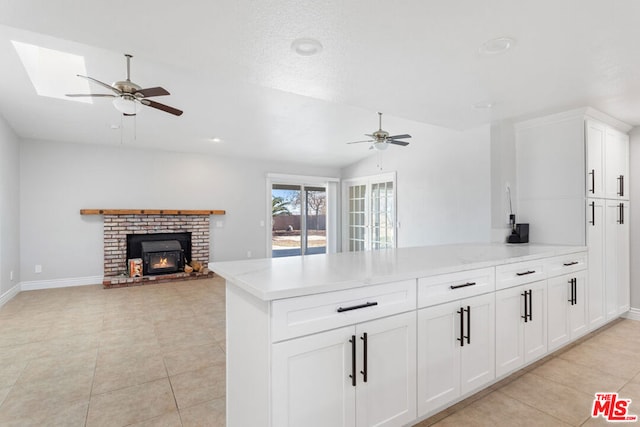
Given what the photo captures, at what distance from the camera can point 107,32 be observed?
1.85m

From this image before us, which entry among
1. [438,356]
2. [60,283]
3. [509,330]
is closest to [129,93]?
[438,356]

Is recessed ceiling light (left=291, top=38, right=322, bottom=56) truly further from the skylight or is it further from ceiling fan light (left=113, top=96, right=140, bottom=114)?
the skylight

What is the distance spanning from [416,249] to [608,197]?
240 centimetres

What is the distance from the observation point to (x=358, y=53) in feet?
6.94

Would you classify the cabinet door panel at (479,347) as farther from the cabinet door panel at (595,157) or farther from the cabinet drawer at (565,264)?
the cabinet door panel at (595,157)

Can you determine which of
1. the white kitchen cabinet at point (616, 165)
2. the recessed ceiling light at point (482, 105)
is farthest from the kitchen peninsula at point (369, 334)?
the white kitchen cabinet at point (616, 165)

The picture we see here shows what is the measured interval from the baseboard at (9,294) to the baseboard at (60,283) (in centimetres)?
14

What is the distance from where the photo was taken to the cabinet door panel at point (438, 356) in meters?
1.77

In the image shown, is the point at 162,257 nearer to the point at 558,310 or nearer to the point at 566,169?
the point at 558,310

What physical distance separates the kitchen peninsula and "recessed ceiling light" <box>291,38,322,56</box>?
4.45 feet

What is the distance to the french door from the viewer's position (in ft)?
21.3

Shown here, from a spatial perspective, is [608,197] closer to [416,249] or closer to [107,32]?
[416,249]

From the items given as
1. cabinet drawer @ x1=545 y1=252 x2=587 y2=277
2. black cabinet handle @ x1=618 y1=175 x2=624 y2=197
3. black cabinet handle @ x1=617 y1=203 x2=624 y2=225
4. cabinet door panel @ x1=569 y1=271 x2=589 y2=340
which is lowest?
cabinet door panel @ x1=569 y1=271 x2=589 y2=340

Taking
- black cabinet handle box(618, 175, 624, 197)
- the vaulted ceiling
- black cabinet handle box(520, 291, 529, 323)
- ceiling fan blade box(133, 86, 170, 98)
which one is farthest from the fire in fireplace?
black cabinet handle box(618, 175, 624, 197)
